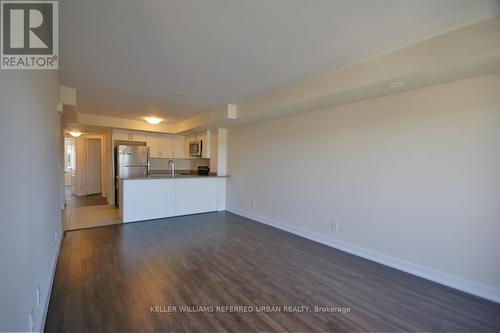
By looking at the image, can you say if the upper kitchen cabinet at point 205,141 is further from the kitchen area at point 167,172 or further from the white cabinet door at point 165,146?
the white cabinet door at point 165,146

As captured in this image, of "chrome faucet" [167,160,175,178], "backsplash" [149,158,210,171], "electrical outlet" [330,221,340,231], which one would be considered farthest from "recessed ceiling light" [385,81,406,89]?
"backsplash" [149,158,210,171]

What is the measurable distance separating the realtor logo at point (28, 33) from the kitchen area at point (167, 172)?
3.09 m

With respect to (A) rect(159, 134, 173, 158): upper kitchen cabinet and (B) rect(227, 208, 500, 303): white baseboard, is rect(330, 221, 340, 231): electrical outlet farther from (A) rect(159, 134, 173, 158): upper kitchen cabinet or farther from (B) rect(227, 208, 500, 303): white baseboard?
(A) rect(159, 134, 173, 158): upper kitchen cabinet

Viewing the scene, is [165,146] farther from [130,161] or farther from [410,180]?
[410,180]

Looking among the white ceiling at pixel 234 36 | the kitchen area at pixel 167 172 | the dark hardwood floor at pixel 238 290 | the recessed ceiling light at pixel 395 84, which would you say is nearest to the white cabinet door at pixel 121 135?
the kitchen area at pixel 167 172

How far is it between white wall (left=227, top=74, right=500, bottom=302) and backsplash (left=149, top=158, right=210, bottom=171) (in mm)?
3705

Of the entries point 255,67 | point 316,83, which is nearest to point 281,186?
point 316,83

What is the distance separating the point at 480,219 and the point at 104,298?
3.80m

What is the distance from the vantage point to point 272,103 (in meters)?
4.01

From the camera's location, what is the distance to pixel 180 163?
25.5 feet

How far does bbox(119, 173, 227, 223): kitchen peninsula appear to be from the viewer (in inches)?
194

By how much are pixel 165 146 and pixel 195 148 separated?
3.77ft

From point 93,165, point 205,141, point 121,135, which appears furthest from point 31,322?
point 93,165

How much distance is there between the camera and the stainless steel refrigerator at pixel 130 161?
21.3 feet
